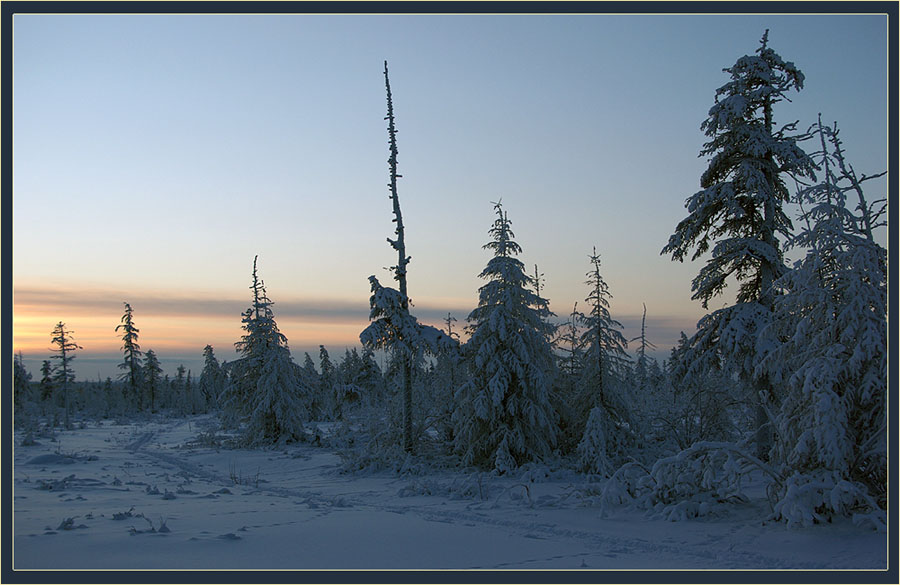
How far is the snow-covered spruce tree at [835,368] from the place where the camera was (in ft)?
32.0

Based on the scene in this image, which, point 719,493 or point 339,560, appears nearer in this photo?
point 339,560

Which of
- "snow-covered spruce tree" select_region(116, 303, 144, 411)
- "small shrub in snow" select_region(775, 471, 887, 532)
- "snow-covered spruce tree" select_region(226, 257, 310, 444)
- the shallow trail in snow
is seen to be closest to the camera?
the shallow trail in snow

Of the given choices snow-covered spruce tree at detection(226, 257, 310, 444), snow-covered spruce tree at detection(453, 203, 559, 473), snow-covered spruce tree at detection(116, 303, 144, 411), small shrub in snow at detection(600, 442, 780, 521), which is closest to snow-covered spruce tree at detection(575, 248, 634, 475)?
snow-covered spruce tree at detection(453, 203, 559, 473)

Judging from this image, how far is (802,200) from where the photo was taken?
11.5m

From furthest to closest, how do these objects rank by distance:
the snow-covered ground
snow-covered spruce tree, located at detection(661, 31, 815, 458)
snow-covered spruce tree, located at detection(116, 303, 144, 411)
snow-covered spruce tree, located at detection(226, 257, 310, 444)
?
1. snow-covered spruce tree, located at detection(116, 303, 144, 411)
2. snow-covered spruce tree, located at detection(226, 257, 310, 444)
3. snow-covered spruce tree, located at detection(661, 31, 815, 458)
4. the snow-covered ground

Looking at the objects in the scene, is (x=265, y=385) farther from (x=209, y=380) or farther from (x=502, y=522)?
(x=209, y=380)

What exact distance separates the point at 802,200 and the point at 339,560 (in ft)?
34.2

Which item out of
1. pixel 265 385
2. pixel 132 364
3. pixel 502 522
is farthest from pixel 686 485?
pixel 132 364

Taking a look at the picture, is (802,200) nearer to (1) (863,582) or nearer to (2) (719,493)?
(2) (719,493)

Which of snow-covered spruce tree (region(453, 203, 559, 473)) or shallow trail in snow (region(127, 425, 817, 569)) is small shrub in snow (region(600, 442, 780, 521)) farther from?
snow-covered spruce tree (region(453, 203, 559, 473))

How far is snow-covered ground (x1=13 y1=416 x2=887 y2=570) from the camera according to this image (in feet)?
27.9

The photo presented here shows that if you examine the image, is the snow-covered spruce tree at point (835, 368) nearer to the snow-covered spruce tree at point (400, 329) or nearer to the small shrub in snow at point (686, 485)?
the small shrub in snow at point (686, 485)

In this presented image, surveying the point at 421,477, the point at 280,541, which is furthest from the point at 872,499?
the point at 421,477

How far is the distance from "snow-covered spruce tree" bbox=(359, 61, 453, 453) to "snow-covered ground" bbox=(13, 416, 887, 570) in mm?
4486
